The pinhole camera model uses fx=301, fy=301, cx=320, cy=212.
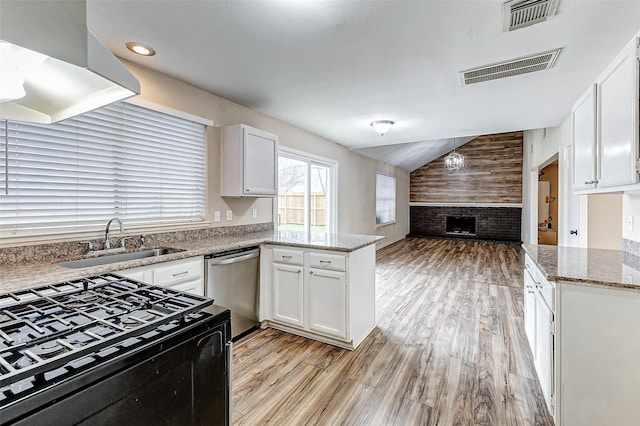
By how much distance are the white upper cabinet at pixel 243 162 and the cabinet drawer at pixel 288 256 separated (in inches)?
29.9

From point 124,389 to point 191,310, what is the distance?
0.25 m

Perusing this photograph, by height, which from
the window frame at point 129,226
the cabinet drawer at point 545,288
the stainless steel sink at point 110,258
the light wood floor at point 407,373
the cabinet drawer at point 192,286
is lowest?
the light wood floor at point 407,373

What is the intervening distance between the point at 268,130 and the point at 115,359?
3.64m

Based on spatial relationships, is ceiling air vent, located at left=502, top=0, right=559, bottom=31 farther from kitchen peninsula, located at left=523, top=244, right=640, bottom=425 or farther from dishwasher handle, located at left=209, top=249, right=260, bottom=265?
dishwasher handle, located at left=209, top=249, right=260, bottom=265

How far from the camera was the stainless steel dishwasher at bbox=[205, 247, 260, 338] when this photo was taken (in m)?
2.49

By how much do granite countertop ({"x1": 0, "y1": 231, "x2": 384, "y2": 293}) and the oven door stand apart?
1.11m

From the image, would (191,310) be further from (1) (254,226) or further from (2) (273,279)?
(1) (254,226)

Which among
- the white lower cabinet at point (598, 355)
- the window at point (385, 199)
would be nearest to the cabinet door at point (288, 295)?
the white lower cabinet at point (598, 355)

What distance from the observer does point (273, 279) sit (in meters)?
2.95

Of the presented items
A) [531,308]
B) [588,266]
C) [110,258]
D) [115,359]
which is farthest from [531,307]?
[110,258]

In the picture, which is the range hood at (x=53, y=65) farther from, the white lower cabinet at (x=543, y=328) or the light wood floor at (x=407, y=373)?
the white lower cabinet at (x=543, y=328)

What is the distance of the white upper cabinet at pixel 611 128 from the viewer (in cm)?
163

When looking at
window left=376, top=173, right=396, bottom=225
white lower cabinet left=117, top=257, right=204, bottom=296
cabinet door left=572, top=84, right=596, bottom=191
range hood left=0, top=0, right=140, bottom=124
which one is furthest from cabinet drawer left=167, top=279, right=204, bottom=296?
window left=376, top=173, right=396, bottom=225

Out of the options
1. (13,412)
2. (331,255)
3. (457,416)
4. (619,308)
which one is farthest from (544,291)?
(13,412)
